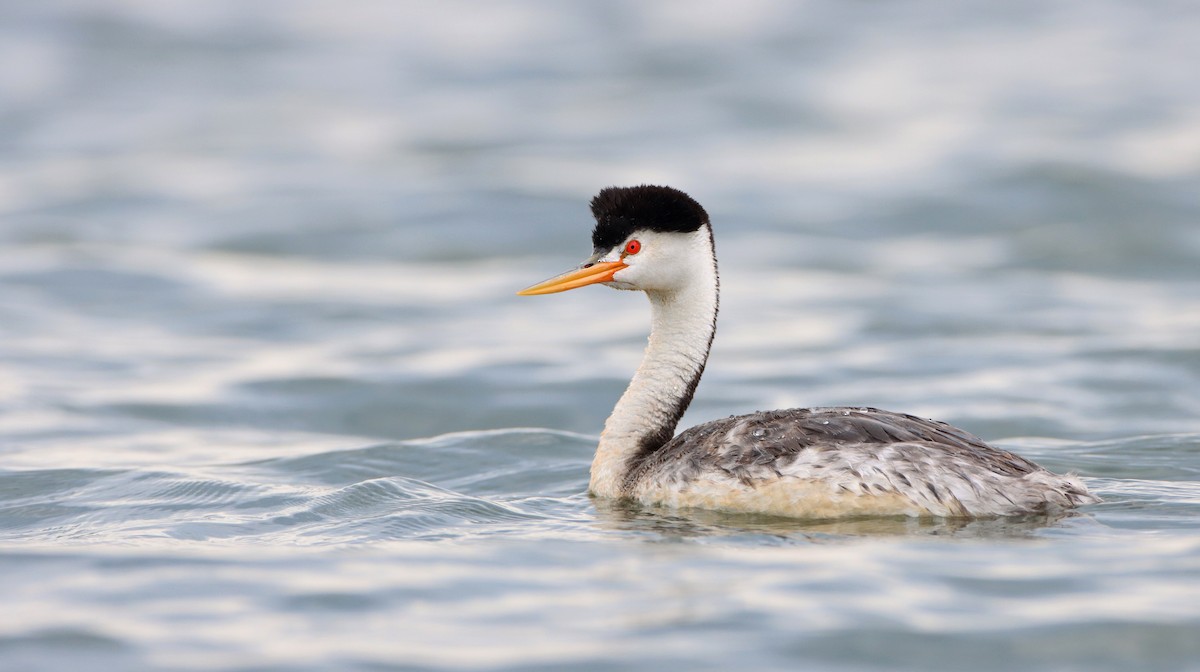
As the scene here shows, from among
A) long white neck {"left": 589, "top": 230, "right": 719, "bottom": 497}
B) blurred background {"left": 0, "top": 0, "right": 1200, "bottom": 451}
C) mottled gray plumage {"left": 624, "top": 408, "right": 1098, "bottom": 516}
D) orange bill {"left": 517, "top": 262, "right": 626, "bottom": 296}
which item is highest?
blurred background {"left": 0, "top": 0, "right": 1200, "bottom": 451}

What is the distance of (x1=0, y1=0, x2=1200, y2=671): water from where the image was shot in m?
6.37

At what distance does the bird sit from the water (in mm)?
183

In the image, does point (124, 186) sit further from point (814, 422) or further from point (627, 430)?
point (814, 422)

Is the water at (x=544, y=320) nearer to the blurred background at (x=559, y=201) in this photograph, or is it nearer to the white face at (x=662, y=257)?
the blurred background at (x=559, y=201)

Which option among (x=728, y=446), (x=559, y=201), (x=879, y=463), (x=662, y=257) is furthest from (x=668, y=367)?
(x=559, y=201)

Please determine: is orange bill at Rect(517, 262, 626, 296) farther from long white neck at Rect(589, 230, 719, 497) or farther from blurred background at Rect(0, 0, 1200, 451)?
blurred background at Rect(0, 0, 1200, 451)

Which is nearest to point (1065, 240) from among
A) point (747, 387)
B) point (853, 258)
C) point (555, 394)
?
point (853, 258)

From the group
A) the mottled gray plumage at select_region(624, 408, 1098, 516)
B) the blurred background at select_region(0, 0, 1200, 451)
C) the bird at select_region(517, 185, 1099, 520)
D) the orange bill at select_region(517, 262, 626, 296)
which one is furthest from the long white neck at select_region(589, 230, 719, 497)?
the blurred background at select_region(0, 0, 1200, 451)

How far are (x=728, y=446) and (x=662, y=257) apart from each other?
45.1 inches

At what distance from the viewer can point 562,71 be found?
2331 cm

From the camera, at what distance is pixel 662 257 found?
27.8 feet

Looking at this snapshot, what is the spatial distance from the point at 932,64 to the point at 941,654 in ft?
57.6

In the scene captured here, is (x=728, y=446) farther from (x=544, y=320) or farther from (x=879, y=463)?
(x=544, y=320)

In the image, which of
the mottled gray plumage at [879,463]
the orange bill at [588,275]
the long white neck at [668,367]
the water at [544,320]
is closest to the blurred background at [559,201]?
the water at [544,320]
